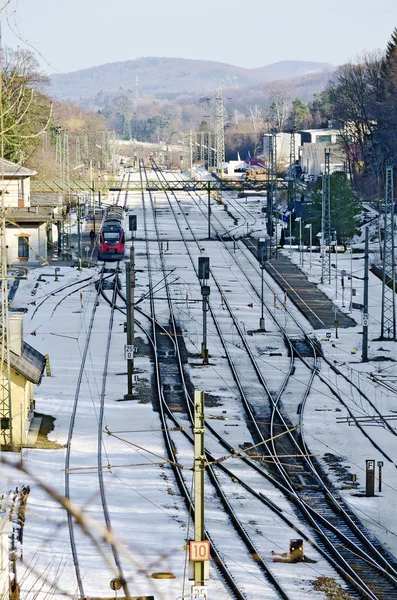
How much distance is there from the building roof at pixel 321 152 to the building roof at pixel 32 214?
49.8 meters

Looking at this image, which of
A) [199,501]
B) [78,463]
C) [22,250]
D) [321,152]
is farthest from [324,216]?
[321,152]

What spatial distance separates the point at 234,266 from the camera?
54.6 m

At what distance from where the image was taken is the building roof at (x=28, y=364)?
23.5 metres

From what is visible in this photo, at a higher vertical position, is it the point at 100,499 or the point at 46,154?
the point at 46,154

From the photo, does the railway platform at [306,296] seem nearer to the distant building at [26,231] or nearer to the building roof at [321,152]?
the distant building at [26,231]

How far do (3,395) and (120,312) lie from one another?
62.5ft

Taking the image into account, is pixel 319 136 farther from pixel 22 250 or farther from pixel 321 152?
pixel 22 250

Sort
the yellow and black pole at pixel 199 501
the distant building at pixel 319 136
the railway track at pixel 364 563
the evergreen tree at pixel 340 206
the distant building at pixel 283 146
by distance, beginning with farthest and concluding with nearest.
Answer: the distant building at pixel 283 146, the distant building at pixel 319 136, the evergreen tree at pixel 340 206, the railway track at pixel 364 563, the yellow and black pole at pixel 199 501

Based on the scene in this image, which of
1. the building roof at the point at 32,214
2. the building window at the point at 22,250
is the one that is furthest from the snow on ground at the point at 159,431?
the building roof at the point at 32,214

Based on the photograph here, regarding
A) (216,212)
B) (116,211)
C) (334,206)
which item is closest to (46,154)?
(216,212)

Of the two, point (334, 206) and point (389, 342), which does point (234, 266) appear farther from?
point (389, 342)

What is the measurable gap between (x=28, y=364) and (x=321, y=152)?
8574 cm

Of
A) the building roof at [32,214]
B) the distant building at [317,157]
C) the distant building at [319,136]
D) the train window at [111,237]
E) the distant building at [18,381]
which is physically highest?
the distant building at [319,136]

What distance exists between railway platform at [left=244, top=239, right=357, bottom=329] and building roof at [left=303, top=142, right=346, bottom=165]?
4971 cm
